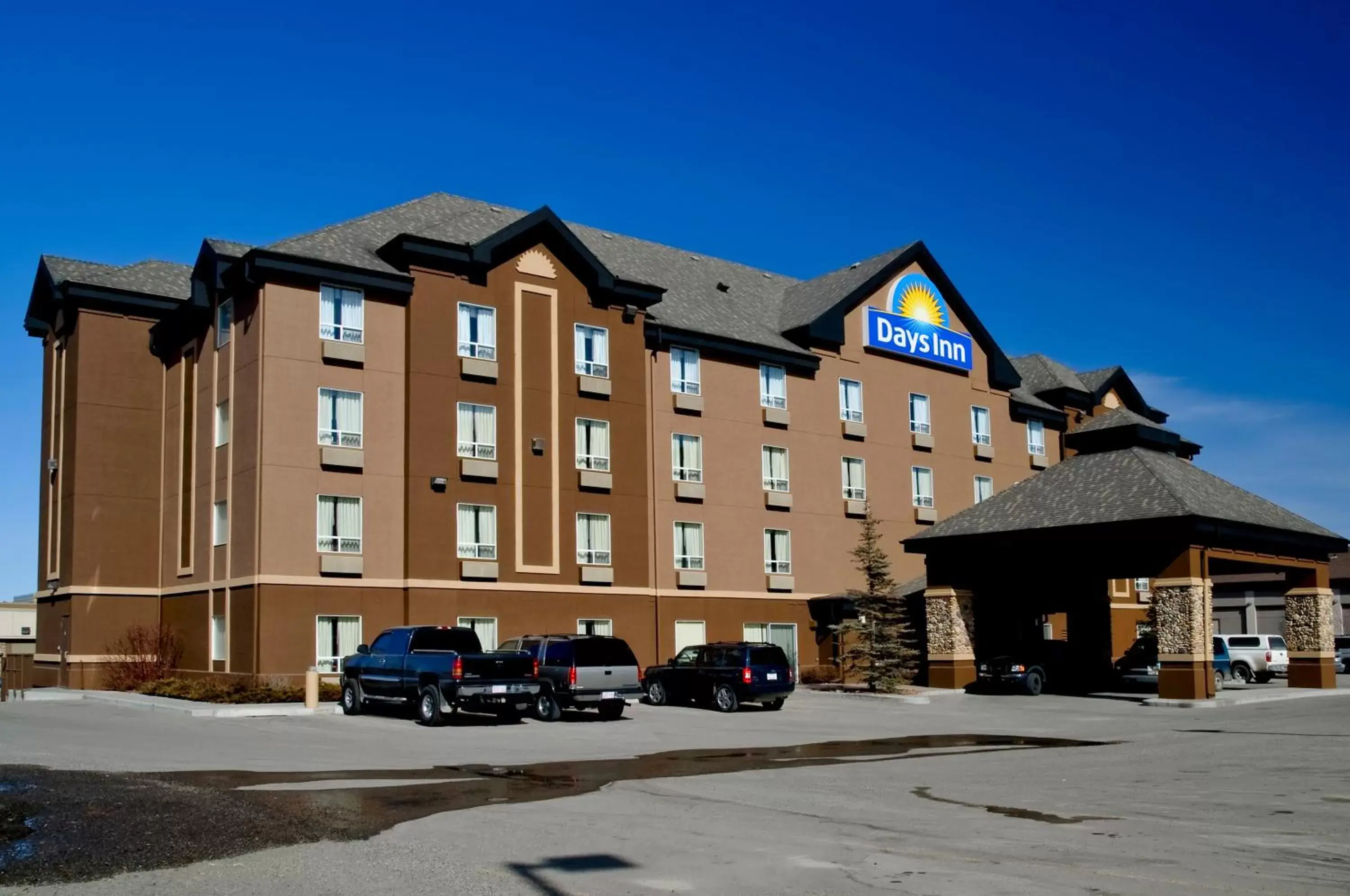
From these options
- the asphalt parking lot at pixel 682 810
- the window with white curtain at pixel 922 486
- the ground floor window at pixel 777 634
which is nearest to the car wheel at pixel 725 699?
the asphalt parking lot at pixel 682 810

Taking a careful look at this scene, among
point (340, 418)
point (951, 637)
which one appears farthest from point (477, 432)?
point (951, 637)

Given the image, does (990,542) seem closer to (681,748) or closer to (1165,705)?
(1165,705)

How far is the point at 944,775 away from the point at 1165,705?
1849cm

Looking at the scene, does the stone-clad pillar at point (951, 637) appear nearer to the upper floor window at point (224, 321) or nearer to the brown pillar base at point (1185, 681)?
the brown pillar base at point (1185, 681)

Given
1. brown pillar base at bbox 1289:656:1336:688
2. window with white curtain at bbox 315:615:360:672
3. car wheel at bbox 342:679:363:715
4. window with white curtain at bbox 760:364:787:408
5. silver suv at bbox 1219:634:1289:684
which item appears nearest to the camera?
car wheel at bbox 342:679:363:715

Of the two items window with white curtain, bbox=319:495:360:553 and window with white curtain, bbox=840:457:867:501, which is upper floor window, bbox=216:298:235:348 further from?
window with white curtain, bbox=840:457:867:501

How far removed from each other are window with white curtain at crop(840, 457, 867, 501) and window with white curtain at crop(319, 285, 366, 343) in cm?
1980

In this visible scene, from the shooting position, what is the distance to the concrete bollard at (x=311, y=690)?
29391 mm

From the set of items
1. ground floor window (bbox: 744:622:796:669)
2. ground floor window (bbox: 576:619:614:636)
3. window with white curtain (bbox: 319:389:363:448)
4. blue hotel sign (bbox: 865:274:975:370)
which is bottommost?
ground floor window (bbox: 744:622:796:669)

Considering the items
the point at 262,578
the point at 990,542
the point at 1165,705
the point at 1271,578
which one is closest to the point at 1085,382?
the point at 1271,578

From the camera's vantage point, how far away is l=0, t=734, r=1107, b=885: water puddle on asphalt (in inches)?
408

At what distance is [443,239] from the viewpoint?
124 feet

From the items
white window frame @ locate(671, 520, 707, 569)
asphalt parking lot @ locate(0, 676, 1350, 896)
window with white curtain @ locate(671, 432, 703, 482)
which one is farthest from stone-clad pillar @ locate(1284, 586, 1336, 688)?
window with white curtain @ locate(671, 432, 703, 482)

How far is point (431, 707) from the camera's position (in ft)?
85.5
